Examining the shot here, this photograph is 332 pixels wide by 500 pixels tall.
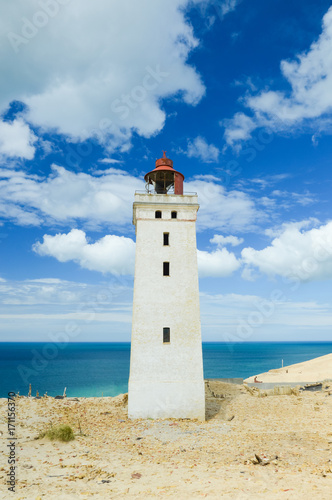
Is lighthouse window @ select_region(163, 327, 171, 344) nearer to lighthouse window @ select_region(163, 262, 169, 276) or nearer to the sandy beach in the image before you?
lighthouse window @ select_region(163, 262, 169, 276)

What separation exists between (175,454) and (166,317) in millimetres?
7856

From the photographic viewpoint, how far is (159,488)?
9.90m

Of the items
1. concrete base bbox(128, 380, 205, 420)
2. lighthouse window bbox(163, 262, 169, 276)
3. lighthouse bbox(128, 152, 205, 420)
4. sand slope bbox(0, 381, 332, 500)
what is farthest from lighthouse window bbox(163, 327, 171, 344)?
sand slope bbox(0, 381, 332, 500)

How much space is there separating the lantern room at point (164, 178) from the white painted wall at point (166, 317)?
170 centimetres

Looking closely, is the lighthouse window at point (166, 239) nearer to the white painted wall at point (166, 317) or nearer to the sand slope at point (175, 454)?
the white painted wall at point (166, 317)

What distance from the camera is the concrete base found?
61.3 ft

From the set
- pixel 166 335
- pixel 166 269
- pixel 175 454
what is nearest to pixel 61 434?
pixel 175 454

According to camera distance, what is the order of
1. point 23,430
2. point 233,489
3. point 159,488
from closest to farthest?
point 233,489
point 159,488
point 23,430

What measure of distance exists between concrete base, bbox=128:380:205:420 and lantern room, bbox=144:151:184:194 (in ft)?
43.2

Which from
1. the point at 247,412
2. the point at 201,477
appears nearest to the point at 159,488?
the point at 201,477

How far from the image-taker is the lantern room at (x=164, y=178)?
22812 millimetres

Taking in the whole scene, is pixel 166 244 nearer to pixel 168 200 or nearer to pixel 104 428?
pixel 168 200

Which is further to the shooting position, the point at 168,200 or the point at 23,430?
the point at 168,200

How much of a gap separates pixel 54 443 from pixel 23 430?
3.40 metres
